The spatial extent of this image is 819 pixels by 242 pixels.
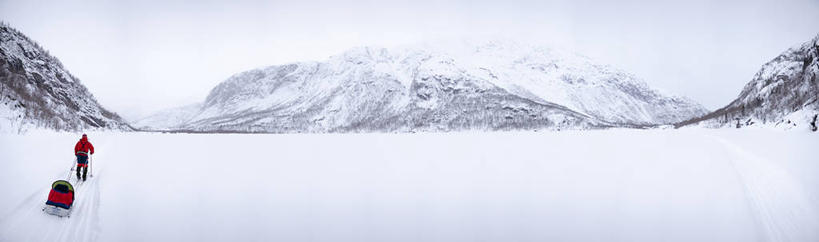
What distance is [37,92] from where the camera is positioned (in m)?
44.2

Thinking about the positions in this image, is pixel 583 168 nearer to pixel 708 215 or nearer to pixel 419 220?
pixel 708 215

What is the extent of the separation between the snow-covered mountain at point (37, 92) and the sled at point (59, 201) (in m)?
21.1

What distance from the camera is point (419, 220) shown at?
10656 millimetres

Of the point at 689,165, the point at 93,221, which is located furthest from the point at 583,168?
the point at 93,221

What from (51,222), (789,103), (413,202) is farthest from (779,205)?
(789,103)

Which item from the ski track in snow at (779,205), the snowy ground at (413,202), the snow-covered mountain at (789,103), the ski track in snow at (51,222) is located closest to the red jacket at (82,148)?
the snowy ground at (413,202)

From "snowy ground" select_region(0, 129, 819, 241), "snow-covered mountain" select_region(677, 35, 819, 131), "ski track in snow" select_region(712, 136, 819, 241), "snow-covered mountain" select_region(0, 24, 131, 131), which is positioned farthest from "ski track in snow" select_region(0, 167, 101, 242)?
"snow-covered mountain" select_region(677, 35, 819, 131)

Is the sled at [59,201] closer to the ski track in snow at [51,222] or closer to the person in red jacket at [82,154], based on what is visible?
the ski track in snow at [51,222]

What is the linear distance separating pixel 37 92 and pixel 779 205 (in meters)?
63.9

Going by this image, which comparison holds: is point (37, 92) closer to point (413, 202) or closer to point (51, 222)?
point (51, 222)

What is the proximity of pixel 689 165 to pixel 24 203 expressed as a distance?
91.3 ft

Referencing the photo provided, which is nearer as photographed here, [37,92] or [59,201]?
[59,201]

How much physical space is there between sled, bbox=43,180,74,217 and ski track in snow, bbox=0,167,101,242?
130 millimetres

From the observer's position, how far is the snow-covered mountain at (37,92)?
2847 centimetres
